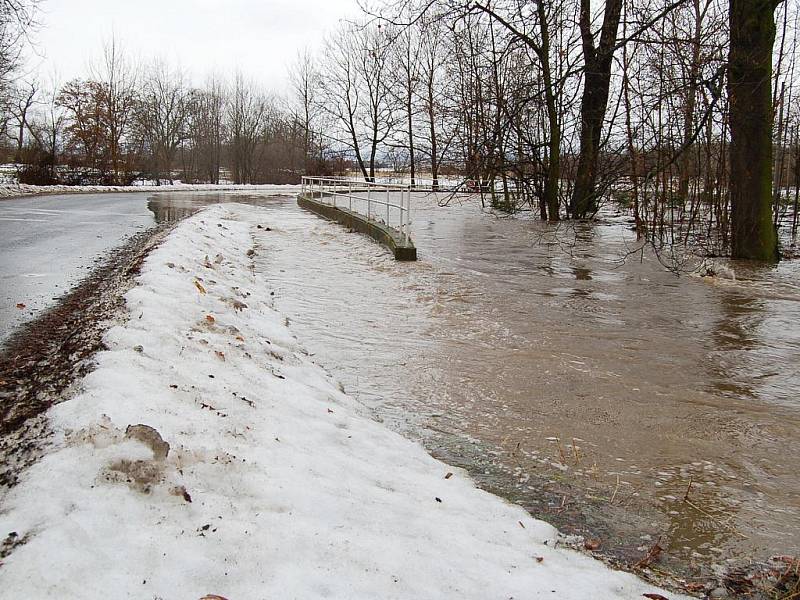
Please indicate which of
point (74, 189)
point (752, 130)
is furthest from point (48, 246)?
point (74, 189)

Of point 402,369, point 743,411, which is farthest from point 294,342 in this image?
point 743,411

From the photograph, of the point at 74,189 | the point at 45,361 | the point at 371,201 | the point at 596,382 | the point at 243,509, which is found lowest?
the point at 596,382

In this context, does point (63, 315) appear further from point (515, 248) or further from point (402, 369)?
point (515, 248)

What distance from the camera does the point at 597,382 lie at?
537 cm

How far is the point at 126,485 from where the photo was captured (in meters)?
2.57

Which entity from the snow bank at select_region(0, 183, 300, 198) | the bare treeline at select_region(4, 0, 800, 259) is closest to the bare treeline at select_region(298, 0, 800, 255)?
the bare treeline at select_region(4, 0, 800, 259)

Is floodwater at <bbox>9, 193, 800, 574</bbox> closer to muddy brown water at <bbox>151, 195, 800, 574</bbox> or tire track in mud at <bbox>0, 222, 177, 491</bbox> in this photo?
muddy brown water at <bbox>151, 195, 800, 574</bbox>

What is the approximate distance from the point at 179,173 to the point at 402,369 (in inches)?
2175

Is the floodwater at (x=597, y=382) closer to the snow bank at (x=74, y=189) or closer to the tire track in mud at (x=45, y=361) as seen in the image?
the tire track in mud at (x=45, y=361)

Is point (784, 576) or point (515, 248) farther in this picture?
point (515, 248)

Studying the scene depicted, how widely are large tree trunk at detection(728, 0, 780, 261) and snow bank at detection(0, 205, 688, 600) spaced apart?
7948mm

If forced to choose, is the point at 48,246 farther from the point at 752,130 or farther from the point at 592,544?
the point at 752,130

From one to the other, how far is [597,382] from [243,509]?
355 centimetres

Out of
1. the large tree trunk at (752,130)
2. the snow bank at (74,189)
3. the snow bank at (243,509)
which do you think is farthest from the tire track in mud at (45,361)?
the snow bank at (74,189)
